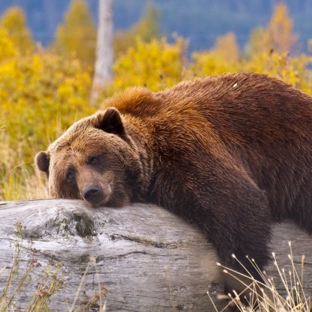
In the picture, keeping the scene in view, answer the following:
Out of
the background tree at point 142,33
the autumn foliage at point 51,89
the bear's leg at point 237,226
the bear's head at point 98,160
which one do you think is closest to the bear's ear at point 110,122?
the bear's head at point 98,160

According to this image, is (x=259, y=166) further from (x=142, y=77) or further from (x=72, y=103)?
(x=142, y=77)

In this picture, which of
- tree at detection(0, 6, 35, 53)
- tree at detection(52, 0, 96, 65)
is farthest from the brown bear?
tree at detection(0, 6, 35, 53)

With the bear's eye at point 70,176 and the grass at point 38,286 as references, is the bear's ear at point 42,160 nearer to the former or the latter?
the bear's eye at point 70,176

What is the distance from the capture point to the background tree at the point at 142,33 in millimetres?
54044

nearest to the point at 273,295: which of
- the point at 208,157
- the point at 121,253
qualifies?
the point at 121,253

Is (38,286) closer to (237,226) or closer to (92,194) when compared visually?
(92,194)

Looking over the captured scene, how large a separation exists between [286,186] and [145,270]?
1.51 metres

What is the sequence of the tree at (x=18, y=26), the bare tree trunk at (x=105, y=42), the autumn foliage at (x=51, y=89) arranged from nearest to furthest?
1. the autumn foliage at (x=51, y=89)
2. the bare tree trunk at (x=105, y=42)
3. the tree at (x=18, y=26)

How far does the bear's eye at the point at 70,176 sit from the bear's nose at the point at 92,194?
0.33 m

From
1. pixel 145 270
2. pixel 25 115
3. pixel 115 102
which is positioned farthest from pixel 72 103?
pixel 145 270

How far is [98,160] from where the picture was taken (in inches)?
183

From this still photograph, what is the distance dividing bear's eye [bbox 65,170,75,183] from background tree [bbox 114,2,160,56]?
142 feet

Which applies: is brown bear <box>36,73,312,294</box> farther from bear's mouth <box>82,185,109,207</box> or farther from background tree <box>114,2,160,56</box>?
background tree <box>114,2,160,56</box>

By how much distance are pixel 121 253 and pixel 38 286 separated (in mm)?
581
